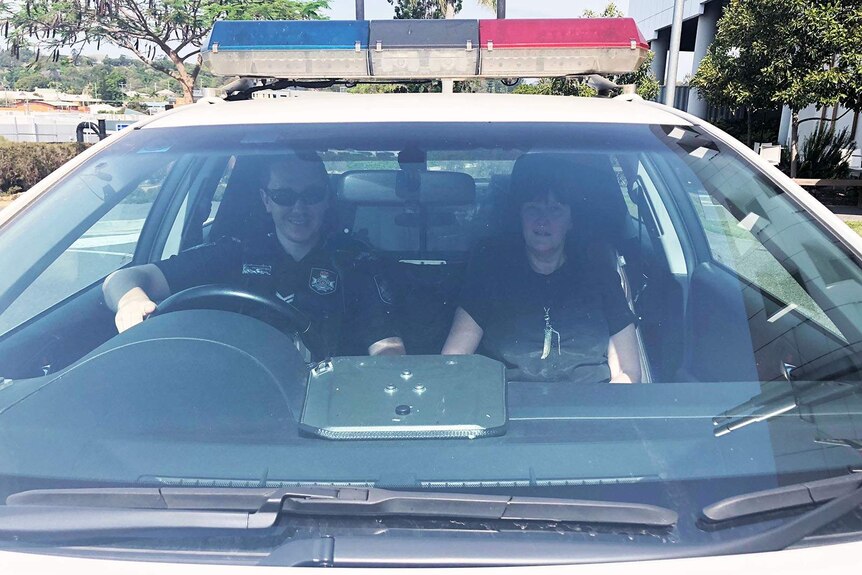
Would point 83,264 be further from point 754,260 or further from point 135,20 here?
point 135,20

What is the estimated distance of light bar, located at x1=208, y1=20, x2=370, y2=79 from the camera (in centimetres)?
264

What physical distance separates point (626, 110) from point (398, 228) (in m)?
0.88

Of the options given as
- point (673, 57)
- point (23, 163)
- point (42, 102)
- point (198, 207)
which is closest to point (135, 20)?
point (23, 163)

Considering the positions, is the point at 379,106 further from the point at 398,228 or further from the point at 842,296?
the point at 842,296

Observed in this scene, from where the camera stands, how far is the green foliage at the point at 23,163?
14.1 meters

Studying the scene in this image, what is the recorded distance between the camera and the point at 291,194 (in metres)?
2.28

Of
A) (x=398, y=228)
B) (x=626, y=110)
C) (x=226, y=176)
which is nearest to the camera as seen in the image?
(x=626, y=110)

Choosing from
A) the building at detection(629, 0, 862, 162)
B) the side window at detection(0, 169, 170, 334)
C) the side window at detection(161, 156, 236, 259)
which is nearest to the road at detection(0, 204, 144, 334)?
the side window at detection(0, 169, 170, 334)

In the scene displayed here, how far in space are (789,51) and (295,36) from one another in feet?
39.2

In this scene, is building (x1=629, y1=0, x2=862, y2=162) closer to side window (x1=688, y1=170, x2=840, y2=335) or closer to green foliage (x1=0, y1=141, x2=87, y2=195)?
green foliage (x1=0, y1=141, x2=87, y2=195)

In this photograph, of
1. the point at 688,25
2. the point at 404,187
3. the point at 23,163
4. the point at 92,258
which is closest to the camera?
the point at 404,187

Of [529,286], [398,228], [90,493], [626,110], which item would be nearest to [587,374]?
[529,286]

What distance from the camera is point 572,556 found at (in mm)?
1114

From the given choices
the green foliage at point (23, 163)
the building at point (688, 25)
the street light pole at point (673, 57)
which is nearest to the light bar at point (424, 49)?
the street light pole at point (673, 57)
